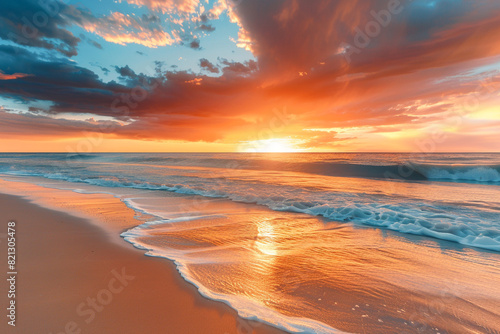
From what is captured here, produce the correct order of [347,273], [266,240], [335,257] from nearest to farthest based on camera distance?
1. [347,273]
2. [335,257]
3. [266,240]

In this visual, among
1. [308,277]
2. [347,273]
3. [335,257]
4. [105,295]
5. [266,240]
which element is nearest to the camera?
[105,295]

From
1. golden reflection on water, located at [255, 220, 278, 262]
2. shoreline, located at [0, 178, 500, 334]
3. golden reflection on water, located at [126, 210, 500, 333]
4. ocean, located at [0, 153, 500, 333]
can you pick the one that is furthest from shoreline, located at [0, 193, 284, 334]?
golden reflection on water, located at [255, 220, 278, 262]

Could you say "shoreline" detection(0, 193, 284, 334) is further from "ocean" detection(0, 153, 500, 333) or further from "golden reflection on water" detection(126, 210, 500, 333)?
"golden reflection on water" detection(126, 210, 500, 333)

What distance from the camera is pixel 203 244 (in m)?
5.00

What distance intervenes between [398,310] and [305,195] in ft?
26.0

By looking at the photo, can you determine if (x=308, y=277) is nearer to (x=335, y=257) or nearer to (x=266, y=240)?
(x=335, y=257)

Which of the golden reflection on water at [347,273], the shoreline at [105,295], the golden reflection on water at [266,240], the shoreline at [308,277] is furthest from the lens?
the golden reflection on water at [266,240]

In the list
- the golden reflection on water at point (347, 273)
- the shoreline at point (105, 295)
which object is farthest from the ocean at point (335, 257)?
the shoreline at point (105, 295)

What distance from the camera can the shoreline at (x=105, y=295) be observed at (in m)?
2.51

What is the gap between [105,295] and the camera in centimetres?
303

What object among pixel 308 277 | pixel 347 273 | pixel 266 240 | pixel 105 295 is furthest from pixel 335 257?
pixel 105 295

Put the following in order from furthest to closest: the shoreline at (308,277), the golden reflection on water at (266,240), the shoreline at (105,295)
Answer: the golden reflection on water at (266,240), the shoreline at (308,277), the shoreline at (105,295)

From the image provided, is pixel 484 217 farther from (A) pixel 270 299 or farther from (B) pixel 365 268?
(A) pixel 270 299

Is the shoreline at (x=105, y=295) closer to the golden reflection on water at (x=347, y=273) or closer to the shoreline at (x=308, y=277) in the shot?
the shoreline at (x=308, y=277)
